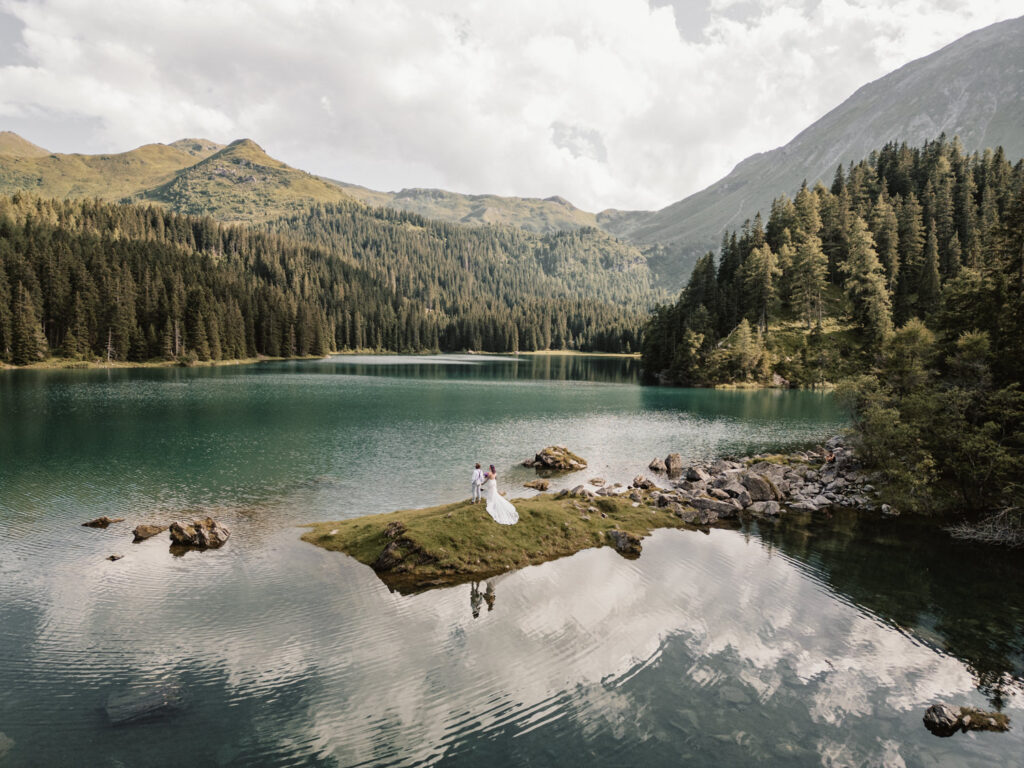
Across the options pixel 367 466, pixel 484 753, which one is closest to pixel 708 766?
pixel 484 753

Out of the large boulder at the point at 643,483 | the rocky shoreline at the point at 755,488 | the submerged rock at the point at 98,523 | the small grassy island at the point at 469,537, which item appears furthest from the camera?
the large boulder at the point at 643,483

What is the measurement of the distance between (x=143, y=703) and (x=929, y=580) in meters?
35.9

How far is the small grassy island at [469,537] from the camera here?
Result: 84.1 ft

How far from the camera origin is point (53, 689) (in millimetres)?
16141

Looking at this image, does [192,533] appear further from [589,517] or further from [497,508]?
[589,517]

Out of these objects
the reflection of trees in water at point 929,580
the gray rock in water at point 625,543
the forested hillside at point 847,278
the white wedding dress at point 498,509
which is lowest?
the reflection of trees in water at point 929,580

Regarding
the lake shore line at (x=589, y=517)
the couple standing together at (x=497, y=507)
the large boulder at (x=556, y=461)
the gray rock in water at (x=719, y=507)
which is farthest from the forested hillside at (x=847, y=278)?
the couple standing together at (x=497, y=507)

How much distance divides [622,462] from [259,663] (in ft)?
135

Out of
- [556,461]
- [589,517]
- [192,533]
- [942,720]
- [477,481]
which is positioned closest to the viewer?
[942,720]

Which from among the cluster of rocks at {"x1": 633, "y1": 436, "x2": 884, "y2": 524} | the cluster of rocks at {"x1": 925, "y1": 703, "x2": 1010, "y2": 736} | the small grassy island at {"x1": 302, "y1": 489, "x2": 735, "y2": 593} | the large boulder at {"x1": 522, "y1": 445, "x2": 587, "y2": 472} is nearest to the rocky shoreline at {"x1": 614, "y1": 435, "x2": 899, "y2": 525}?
the cluster of rocks at {"x1": 633, "y1": 436, "x2": 884, "y2": 524}

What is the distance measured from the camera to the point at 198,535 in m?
28.5

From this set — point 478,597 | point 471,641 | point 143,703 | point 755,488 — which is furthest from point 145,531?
point 755,488

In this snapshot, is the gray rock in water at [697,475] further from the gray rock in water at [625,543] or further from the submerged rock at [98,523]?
the submerged rock at [98,523]

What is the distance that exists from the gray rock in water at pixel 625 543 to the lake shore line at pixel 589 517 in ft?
0.20
